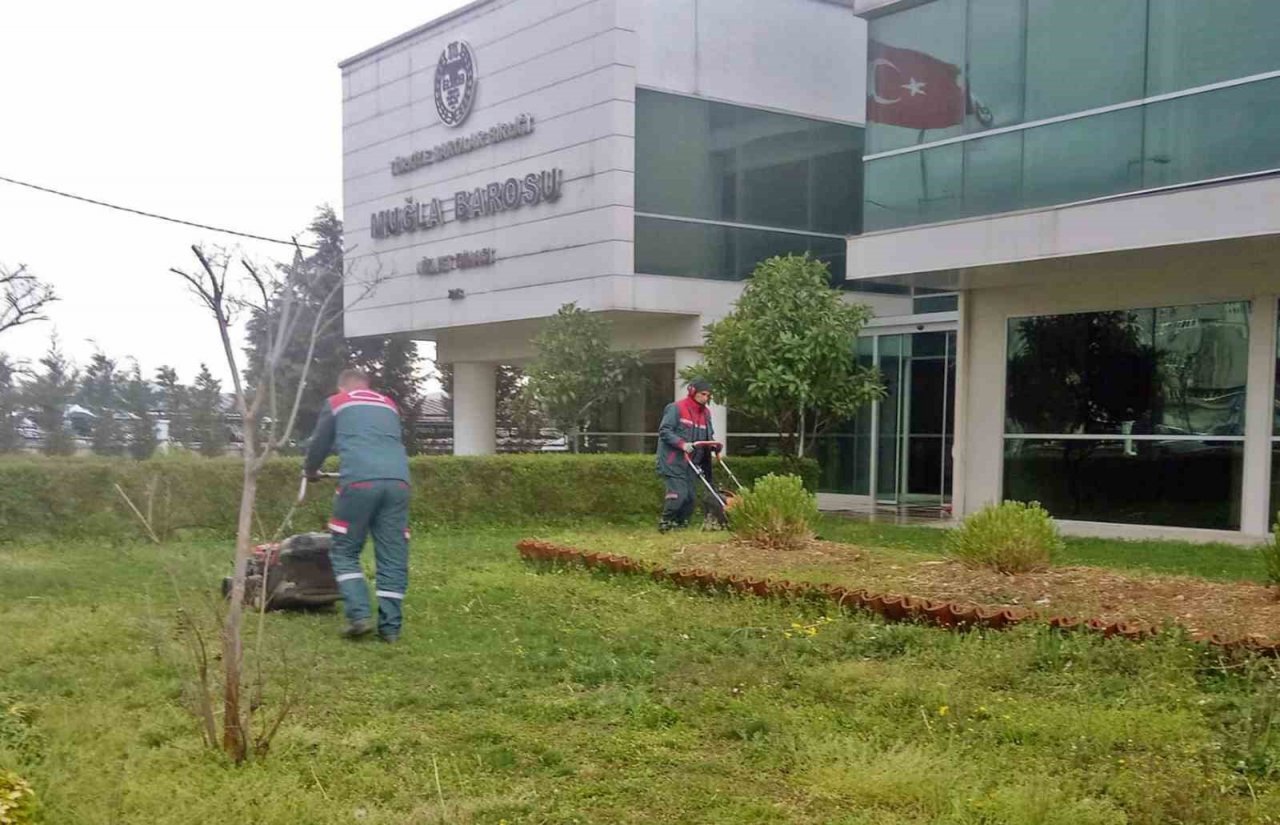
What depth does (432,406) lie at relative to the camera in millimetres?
37781

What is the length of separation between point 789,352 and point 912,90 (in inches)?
146

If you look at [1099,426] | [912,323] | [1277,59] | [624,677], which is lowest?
[624,677]

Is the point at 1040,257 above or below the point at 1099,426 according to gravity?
above

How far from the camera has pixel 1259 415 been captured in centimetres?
1177

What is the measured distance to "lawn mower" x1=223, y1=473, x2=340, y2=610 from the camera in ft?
23.4

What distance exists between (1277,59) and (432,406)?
30.5 metres

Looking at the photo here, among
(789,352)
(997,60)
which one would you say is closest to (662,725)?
(789,352)

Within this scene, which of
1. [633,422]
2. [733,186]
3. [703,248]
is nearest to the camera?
[703,248]

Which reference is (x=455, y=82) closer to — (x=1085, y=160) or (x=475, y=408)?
(x=475, y=408)

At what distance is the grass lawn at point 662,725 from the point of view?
12.3ft

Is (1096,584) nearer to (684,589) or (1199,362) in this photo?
(684,589)

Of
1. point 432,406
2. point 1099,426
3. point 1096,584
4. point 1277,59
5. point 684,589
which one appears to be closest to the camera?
point 1096,584

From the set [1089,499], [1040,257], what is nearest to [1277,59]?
[1040,257]

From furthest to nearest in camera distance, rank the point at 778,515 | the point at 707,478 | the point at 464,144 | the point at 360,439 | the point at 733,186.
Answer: the point at 464,144 < the point at 733,186 < the point at 707,478 < the point at 778,515 < the point at 360,439
